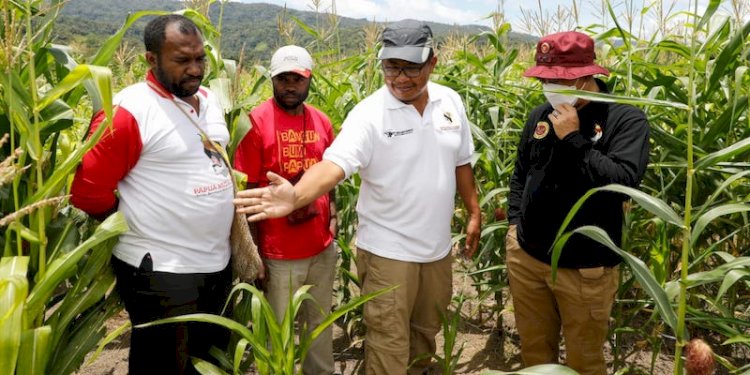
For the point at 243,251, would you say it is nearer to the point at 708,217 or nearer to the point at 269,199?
the point at 269,199

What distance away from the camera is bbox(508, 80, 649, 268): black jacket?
5.81 ft

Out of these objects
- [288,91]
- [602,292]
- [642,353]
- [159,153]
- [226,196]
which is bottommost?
Result: [642,353]

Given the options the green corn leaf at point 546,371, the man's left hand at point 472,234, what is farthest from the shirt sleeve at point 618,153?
the green corn leaf at point 546,371

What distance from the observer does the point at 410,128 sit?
6.89 feet

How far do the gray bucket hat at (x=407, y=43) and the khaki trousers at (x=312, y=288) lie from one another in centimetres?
84

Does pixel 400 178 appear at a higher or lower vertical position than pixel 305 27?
lower

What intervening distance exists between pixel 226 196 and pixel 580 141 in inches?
43.9

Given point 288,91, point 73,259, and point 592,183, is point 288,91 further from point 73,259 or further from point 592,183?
point 592,183

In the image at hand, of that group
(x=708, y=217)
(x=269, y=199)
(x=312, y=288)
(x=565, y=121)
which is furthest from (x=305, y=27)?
(x=708, y=217)

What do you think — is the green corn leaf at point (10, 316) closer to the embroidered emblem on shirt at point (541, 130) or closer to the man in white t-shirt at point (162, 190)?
the man in white t-shirt at point (162, 190)

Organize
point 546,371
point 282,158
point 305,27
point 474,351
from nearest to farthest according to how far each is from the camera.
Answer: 1. point 546,371
2. point 282,158
3. point 474,351
4. point 305,27

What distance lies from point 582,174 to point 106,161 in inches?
56.5

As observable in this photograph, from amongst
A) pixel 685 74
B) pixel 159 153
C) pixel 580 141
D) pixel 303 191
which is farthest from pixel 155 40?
pixel 685 74

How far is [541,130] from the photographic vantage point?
78.2 inches
